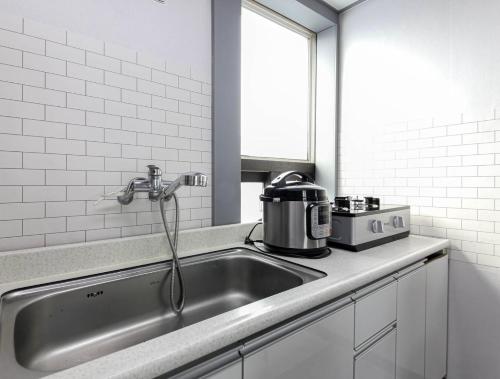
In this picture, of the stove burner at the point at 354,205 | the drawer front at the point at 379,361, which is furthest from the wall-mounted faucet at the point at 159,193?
the stove burner at the point at 354,205

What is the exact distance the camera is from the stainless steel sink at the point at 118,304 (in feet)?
2.61

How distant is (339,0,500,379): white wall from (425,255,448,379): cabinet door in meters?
0.07

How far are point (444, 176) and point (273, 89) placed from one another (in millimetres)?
1175

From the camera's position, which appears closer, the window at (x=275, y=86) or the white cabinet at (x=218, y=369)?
the white cabinet at (x=218, y=369)

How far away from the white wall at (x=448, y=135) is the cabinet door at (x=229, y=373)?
1.43 metres

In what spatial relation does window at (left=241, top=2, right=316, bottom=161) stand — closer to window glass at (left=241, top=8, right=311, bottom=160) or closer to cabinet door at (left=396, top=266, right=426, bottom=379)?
window glass at (left=241, top=8, right=311, bottom=160)

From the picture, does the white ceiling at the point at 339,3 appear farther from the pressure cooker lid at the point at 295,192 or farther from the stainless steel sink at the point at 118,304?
the stainless steel sink at the point at 118,304

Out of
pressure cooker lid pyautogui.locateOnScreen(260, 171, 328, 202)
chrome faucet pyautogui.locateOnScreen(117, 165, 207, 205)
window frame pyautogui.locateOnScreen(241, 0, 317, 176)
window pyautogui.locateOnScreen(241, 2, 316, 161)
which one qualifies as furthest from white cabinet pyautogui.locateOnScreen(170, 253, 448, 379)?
window pyautogui.locateOnScreen(241, 2, 316, 161)

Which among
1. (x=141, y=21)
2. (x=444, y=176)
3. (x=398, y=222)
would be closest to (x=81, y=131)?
(x=141, y=21)

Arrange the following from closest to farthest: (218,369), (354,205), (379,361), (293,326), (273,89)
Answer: (218,369)
(293,326)
(379,361)
(354,205)
(273,89)

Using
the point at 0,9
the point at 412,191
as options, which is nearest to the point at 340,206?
the point at 412,191

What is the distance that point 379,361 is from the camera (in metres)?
1.10

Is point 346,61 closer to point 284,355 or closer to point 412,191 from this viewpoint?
point 412,191

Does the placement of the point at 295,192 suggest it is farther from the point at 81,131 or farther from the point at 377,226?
the point at 81,131
